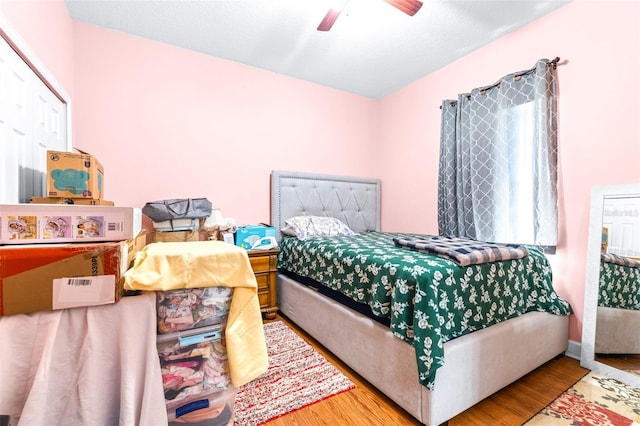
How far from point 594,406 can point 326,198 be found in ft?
8.57

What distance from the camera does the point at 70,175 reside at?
117cm

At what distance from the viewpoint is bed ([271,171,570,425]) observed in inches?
49.9

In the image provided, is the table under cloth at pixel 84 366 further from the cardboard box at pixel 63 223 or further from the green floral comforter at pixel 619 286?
the green floral comforter at pixel 619 286

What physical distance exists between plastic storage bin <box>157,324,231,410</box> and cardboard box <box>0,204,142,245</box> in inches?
16.1

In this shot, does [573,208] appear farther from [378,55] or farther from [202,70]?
[202,70]

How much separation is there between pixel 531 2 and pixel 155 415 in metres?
3.24

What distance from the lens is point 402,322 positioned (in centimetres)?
133

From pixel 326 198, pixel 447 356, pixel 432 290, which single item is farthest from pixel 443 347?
pixel 326 198

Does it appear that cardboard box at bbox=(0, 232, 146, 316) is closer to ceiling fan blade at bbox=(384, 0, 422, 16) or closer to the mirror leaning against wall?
ceiling fan blade at bbox=(384, 0, 422, 16)

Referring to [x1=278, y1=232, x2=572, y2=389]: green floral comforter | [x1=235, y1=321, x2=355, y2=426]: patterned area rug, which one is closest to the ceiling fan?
[x1=278, y1=232, x2=572, y2=389]: green floral comforter

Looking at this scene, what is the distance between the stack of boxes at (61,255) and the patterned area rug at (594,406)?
77.3 inches

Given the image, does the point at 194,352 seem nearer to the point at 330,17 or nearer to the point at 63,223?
the point at 63,223

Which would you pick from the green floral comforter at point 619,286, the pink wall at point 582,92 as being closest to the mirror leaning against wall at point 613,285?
the green floral comforter at point 619,286

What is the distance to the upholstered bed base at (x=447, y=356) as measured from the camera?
127 cm
